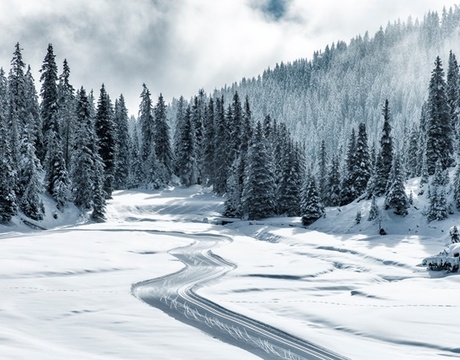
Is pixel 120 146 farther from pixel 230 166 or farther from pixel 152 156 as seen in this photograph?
pixel 230 166

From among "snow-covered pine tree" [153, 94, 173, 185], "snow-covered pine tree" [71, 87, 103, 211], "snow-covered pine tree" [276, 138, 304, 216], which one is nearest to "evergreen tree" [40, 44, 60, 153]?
"snow-covered pine tree" [71, 87, 103, 211]

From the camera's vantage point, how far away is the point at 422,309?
47.1 ft

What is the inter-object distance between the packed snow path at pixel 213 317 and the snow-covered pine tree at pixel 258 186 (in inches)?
1241

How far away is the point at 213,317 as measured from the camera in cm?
1366

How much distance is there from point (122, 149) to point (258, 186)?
36080 millimetres

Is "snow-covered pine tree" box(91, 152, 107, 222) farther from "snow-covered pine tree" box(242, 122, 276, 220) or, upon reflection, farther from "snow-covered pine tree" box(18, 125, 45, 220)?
"snow-covered pine tree" box(242, 122, 276, 220)

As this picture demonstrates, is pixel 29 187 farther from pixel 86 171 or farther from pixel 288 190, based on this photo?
pixel 288 190

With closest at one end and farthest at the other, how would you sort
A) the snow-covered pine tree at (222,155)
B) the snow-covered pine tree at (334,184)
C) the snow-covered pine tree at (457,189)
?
the snow-covered pine tree at (457,189)
the snow-covered pine tree at (334,184)
the snow-covered pine tree at (222,155)

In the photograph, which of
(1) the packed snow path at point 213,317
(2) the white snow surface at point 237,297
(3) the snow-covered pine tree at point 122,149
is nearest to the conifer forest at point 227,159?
(3) the snow-covered pine tree at point 122,149

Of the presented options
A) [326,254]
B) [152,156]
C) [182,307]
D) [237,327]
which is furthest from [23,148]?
[237,327]

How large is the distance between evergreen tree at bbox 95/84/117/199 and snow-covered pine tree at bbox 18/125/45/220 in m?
14.8

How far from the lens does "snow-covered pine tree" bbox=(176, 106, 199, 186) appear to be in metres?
81.1

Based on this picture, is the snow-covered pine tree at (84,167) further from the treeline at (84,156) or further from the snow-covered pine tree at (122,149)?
the snow-covered pine tree at (122,149)

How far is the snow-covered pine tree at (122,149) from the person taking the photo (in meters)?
80.8
